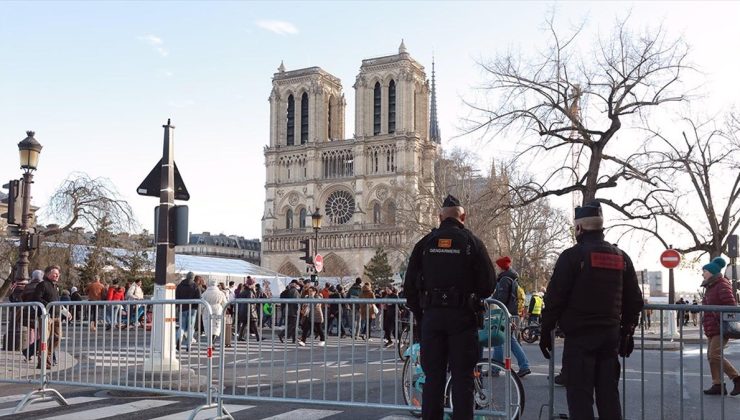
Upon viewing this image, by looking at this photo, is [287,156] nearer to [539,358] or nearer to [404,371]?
[539,358]

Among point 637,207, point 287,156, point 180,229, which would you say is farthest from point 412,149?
point 180,229

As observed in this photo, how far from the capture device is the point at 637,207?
19719 millimetres

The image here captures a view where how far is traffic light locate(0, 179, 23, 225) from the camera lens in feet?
52.3

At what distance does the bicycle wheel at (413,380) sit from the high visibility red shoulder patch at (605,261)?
2.15m

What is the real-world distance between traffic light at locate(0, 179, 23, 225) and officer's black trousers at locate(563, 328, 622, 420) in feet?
43.7

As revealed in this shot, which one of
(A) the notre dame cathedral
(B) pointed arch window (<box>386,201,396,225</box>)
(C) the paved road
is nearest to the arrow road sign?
(C) the paved road

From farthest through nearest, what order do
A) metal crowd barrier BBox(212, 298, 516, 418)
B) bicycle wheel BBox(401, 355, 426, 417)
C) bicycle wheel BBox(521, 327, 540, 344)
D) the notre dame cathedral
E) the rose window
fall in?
the rose window
the notre dame cathedral
bicycle wheel BBox(521, 327, 540, 344)
metal crowd barrier BBox(212, 298, 516, 418)
bicycle wheel BBox(401, 355, 426, 417)

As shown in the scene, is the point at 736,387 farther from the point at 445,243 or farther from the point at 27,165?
the point at 27,165

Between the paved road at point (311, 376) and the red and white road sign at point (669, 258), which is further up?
the red and white road sign at point (669, 258)

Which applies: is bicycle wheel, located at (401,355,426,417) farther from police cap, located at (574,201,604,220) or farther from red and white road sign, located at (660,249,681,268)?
red and white road sign, located at (660,249,681,268)

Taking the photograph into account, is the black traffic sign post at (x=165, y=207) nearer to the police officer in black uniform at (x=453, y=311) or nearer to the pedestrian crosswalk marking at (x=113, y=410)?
the pedestrian crosswalk marking at (x=113, y=410)

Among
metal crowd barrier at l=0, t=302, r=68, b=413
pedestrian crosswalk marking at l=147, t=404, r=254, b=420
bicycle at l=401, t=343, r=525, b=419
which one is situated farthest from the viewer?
metal crowd barrier at l=0, t=302, r=68, b=413

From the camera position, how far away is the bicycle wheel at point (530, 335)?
2123cm

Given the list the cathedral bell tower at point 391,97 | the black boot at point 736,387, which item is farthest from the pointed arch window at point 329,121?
the black boot at point 736,387
